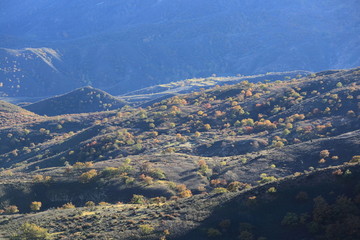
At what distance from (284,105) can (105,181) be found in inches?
3875

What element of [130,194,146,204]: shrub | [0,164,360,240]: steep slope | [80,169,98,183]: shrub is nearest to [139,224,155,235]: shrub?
[0,164,360,240]: steep slope

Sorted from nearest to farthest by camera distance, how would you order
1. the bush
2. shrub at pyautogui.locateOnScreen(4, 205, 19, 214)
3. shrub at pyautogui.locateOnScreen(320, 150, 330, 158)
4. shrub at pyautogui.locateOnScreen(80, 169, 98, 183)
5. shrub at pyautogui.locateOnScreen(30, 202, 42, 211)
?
the bush
shrub at pyautogui.locateOnScreen(4, 205, 19, 214)
shrub at pyautogui.locateOnScreen(30, 202, 42, 211)
shrub at pyautogui.locateOnScreen(80, 169, 98, 183)
shrub at pyautogui.locateOnScreen(320, 150, 330, 158)

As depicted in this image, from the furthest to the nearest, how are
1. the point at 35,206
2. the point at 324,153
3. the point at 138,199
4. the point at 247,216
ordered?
the point at 324,153, the point at 35,206, the point at 138,199, the point at 247,216

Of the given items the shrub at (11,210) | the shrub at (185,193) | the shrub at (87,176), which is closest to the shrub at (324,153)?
the shrub at (185,193)

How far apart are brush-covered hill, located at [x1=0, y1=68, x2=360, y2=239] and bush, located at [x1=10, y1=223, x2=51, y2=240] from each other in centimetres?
159

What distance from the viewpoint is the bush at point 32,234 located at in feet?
170

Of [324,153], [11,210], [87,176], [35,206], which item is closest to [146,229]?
[35,206]

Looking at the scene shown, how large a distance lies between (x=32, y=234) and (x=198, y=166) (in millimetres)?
52911

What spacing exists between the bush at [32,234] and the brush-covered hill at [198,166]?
1.59 meters

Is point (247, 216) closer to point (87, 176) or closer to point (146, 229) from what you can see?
point (146, 229)

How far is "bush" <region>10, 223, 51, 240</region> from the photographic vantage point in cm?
5175

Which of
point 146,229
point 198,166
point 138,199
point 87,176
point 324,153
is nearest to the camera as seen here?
point 146,229

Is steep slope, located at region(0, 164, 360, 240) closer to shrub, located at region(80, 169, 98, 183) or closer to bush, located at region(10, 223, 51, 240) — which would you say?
bush, located at region(10, 223, 51, 240)

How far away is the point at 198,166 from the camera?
98.4 m
